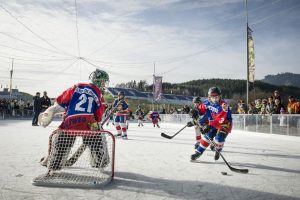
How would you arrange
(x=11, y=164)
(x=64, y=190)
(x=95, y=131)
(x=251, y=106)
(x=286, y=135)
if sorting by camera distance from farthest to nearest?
1. (x=251, y=106)
2. (x=286, y=135)
3. (x=11, y=164)
4. (x=95, y=131)
5. (x=64, y=190)

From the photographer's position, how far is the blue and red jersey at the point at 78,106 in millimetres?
3742

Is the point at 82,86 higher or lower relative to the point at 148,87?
lower

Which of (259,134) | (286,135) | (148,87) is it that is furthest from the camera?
(148,87)

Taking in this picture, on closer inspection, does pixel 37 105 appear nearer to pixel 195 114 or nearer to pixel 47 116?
pixel 195 114

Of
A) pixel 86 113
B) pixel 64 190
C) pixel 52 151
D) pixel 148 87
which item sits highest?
pixel 148 87

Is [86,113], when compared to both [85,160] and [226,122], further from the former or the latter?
[226,122]

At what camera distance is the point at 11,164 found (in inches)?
167

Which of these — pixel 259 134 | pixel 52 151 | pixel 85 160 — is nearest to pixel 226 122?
pixel 85 160

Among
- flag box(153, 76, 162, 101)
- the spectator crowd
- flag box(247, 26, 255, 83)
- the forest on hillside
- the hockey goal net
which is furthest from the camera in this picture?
the forest on hillside

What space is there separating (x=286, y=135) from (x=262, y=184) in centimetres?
859

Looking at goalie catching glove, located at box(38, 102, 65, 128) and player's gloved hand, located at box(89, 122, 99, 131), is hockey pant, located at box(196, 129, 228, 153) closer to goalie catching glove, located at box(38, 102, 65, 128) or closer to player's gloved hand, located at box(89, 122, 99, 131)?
player's gloved hand, located at box(89, 122, 99, 131)

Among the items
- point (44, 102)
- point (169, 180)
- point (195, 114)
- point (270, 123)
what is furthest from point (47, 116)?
point (44, 102)

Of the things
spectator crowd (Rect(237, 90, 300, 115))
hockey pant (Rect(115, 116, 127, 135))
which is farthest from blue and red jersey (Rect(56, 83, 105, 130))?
spectator crowd (Rect(237, 90, 300, 115))

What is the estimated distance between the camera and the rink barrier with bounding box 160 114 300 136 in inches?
419
